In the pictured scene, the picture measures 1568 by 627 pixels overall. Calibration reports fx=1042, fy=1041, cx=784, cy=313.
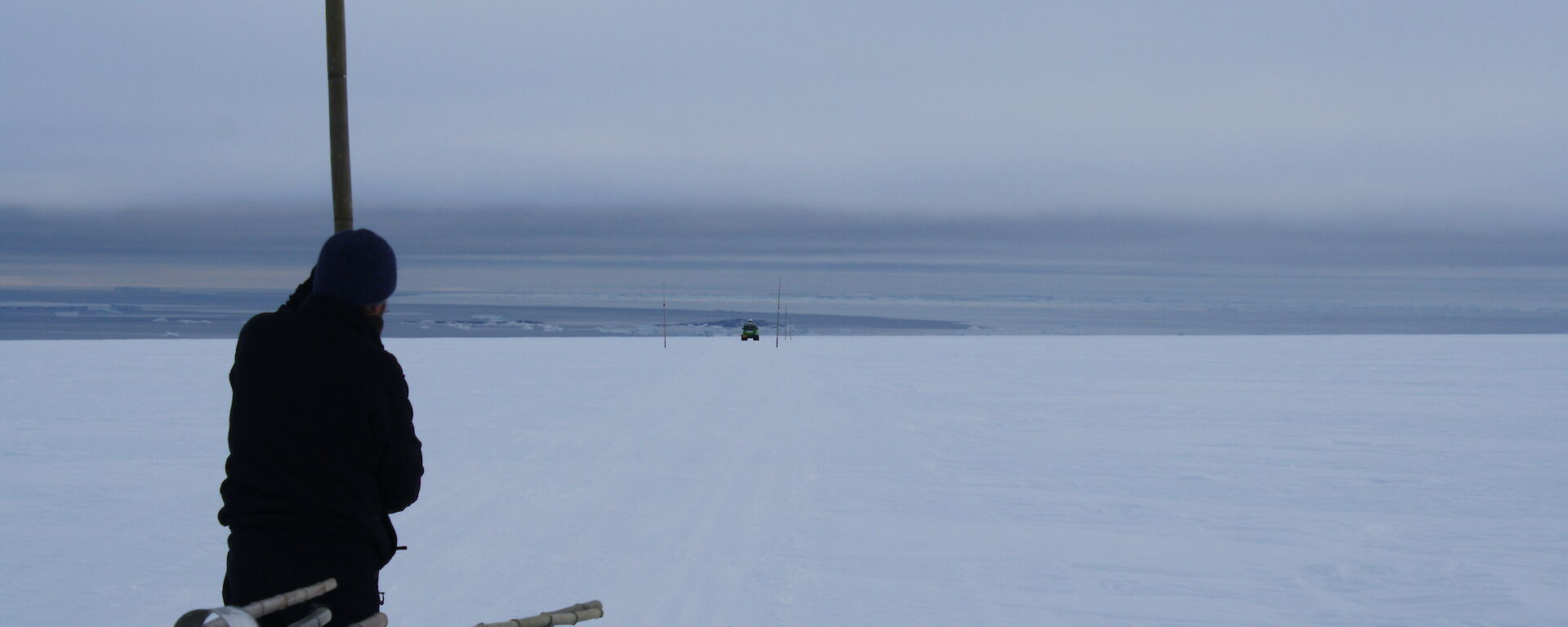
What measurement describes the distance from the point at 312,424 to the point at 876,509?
515cm

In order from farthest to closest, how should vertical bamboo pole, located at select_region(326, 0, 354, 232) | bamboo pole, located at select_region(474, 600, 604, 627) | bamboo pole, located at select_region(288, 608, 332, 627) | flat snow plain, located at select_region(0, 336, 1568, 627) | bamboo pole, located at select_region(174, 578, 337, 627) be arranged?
flat snow plain, located at select_region(0, 336, 1568, 627) → vertical bamboo pole, located at select_region(326, 0, 354, 232) → bamboo pole, located at select_region(474, 600, 604, 627) → bamboo pole, located at select_region(288, 608, 332, 627) → bamboo pole, located at select_region(174, 578, 337, 627)

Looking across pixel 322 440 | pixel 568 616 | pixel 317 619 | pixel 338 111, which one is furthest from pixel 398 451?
pixel 338 111

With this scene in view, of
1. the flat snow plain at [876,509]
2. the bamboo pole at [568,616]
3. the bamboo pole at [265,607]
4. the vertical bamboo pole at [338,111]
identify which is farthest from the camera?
the flat snow plain at [876,509]

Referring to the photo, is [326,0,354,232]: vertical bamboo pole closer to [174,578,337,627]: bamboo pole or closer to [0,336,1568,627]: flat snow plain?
[174,578,337,627]: bamboo pole

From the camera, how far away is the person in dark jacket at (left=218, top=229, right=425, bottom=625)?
8.02 ft

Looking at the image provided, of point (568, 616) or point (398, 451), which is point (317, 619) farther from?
point (568, 616)

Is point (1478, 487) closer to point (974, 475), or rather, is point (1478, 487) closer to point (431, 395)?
point (974, 475)

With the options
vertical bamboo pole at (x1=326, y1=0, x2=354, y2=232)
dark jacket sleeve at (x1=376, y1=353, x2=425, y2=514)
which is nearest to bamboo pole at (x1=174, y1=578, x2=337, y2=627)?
dark jacket sleeve at (x1=376, y1=353, x2=425, y2=514)

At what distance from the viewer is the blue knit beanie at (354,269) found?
256cm

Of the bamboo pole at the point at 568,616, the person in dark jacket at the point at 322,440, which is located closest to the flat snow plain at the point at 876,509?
the bamboo pole at the point at 568,616

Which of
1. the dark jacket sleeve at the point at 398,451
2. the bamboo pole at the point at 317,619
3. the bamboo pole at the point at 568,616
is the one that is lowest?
the bamboo pole at the point at 568,616

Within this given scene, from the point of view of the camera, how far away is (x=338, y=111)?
3.70 metres

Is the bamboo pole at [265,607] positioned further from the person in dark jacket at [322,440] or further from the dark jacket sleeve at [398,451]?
the dark jacket sleeve at [398,451]

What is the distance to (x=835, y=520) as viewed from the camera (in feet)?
22.0
